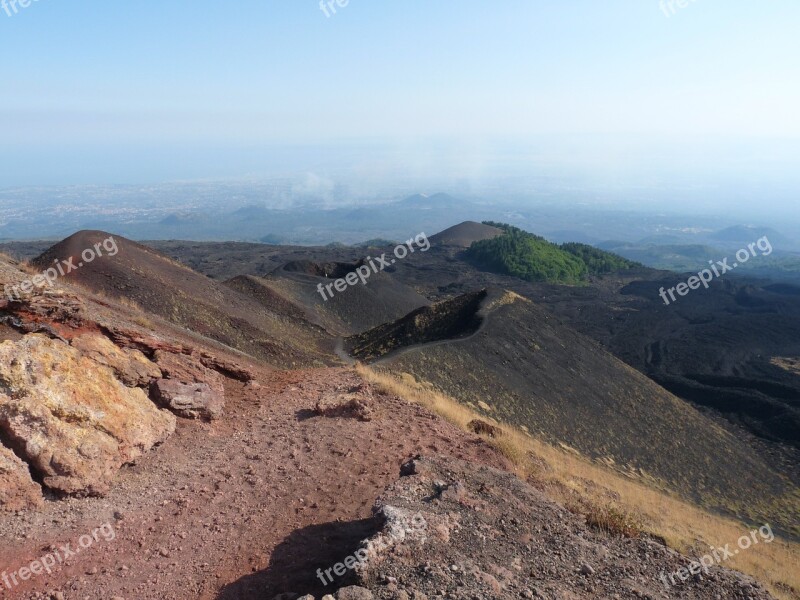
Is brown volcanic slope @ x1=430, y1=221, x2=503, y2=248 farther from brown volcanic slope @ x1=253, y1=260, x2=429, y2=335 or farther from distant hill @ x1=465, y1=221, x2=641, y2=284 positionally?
brown volcanic slope @ x1=253, y1=260, x2=429, y2=335

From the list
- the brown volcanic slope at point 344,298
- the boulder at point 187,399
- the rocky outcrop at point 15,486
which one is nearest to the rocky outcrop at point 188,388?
the boulder at point 187,399

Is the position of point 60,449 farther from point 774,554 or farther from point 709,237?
point 709,237

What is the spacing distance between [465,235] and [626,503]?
3068 inches

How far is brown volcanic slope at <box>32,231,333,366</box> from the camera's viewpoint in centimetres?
1847

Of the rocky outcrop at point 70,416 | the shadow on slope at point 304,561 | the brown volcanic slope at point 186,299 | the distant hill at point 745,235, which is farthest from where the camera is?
the distant hill at point 745,235

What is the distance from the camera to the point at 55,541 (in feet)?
17.5

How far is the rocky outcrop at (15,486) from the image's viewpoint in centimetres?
555

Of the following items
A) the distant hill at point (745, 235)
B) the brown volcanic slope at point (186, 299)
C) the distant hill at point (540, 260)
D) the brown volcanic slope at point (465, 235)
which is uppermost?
the brown volcanic slope at point (186, 299)

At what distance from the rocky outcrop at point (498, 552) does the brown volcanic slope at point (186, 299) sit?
39.7 feet

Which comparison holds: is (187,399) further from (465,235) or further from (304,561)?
(465,235)

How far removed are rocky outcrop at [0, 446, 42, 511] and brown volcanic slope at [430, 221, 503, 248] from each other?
76.4 m

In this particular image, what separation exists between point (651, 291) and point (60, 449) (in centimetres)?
6202

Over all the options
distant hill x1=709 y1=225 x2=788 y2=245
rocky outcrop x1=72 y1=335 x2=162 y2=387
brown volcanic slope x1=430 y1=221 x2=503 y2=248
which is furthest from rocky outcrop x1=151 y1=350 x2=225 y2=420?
distant hill x1=709 y1=225 x2=788 y2=245

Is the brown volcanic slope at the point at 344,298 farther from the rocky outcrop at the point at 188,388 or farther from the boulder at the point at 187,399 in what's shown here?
the boulder at the point at 187,399
